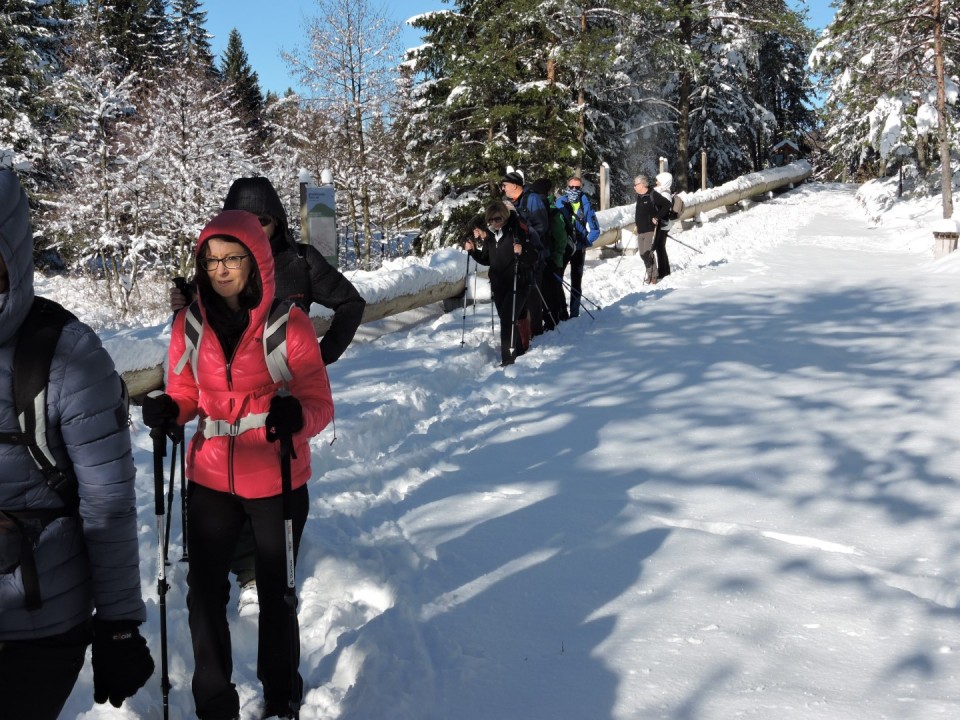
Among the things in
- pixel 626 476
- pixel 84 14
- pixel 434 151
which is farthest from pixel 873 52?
pixel 84 14

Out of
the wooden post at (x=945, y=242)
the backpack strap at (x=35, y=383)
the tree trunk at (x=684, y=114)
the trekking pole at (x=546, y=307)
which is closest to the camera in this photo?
the backpack strap at (x=35, y=383)

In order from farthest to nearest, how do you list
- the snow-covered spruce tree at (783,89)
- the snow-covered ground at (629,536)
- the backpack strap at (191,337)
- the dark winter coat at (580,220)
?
the snow-covered spruce tree at (783,89)
the dark winter coat at (580,220)
the snow-covered ground at (629,536)
the backpack strap at (191,337)

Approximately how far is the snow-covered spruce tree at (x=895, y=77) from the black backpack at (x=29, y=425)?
22.2 meters

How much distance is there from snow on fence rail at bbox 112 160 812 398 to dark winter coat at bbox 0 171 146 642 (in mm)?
3488

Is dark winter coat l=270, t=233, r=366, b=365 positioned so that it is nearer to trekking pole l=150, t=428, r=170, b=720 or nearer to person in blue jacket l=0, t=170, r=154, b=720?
trekking pole l=150, t=428, r=170, b=720

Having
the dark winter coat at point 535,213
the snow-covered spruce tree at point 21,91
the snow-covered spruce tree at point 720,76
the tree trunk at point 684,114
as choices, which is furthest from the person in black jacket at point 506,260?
the tree trunk at point 684,114

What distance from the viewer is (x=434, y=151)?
95.4 feet

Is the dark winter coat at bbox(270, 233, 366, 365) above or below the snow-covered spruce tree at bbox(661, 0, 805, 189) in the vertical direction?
below

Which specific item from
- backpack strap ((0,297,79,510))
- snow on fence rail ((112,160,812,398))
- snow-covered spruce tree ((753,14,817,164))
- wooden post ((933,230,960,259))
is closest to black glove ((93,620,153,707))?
backpack strap ((0,297,79,510))

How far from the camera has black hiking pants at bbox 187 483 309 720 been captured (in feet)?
9.21

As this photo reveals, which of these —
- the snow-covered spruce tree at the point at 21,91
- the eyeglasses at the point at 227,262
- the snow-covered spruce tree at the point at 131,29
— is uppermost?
the snow-covered spruce tree at the point at 131,29

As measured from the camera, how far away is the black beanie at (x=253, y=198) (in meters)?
3.94

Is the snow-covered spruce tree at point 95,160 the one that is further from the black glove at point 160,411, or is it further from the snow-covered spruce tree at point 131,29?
the black glove at point 160,411

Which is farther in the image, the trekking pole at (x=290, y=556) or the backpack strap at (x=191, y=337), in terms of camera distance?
the backpack strap at (x=191, y=337)
